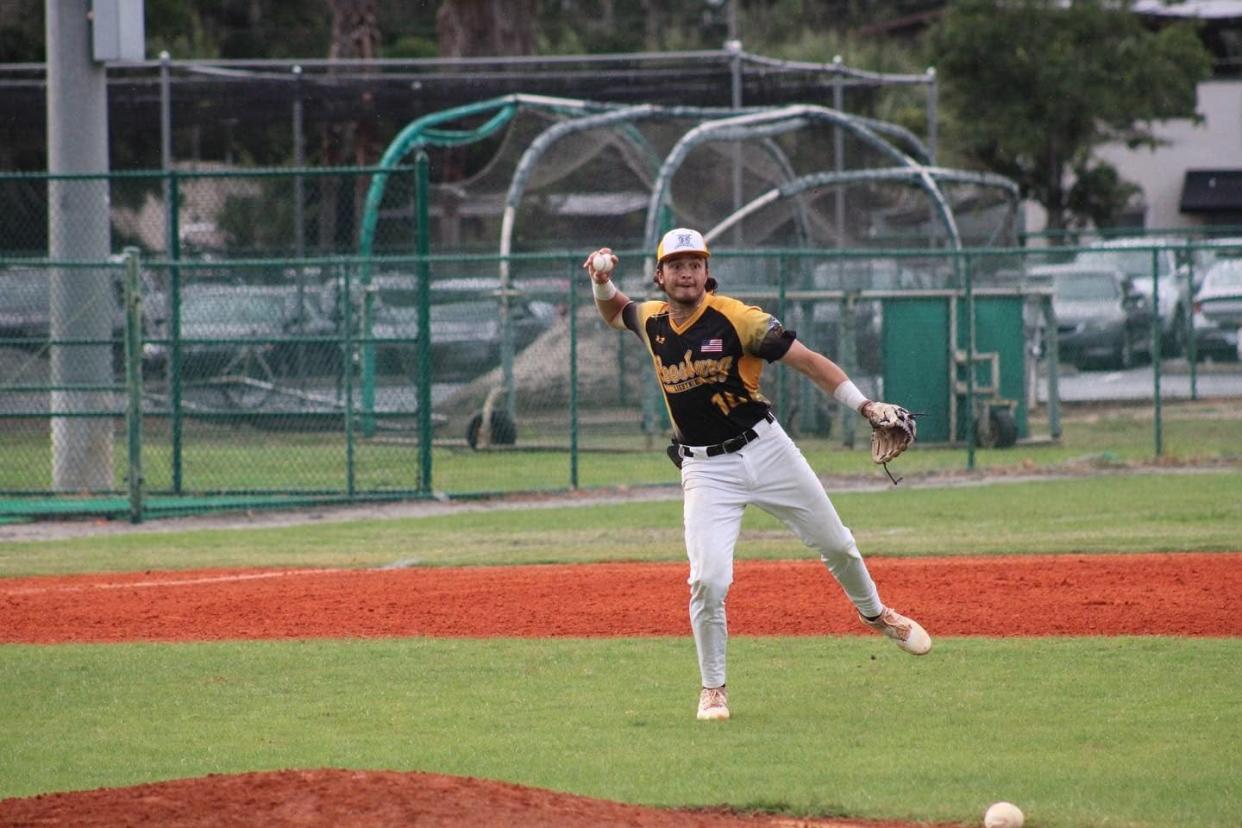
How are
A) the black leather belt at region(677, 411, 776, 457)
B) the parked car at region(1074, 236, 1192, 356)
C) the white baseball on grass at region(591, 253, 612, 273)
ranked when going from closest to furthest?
1. the black leather belt at region(677, 411, 776, 457)
2. the white baseball on grass at region(591, 253, 612, 273)
3. the parked car at region(1074, 236, 1192, 356)

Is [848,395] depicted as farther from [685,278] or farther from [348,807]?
[348,807]

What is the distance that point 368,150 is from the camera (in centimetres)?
3086

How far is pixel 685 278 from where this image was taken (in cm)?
732

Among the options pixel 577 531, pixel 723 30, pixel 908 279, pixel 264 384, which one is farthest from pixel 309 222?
pixel 723 30

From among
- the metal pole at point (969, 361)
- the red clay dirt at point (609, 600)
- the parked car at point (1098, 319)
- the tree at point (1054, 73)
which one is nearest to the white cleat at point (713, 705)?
the red clay dirt at point (609, 600)

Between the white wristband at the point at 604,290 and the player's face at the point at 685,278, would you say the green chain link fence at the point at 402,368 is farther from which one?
the player's face at the point at 685,278

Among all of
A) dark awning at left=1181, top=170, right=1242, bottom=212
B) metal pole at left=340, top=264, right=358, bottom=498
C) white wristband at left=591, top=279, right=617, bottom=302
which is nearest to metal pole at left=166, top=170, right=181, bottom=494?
metal pole at left=340, top=264, right=358, bottom=498

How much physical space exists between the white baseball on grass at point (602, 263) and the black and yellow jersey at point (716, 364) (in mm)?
349

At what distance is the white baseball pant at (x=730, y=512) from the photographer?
23.6 feet

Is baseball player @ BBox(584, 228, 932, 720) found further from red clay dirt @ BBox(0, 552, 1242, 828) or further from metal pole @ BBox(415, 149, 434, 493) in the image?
metal pole @ BBox(415, 149, 434, 493)

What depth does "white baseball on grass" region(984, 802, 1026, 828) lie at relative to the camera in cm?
533

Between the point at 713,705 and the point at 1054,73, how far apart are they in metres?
27.4

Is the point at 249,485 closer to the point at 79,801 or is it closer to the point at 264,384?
the point at 264,384

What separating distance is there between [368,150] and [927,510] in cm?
1784
